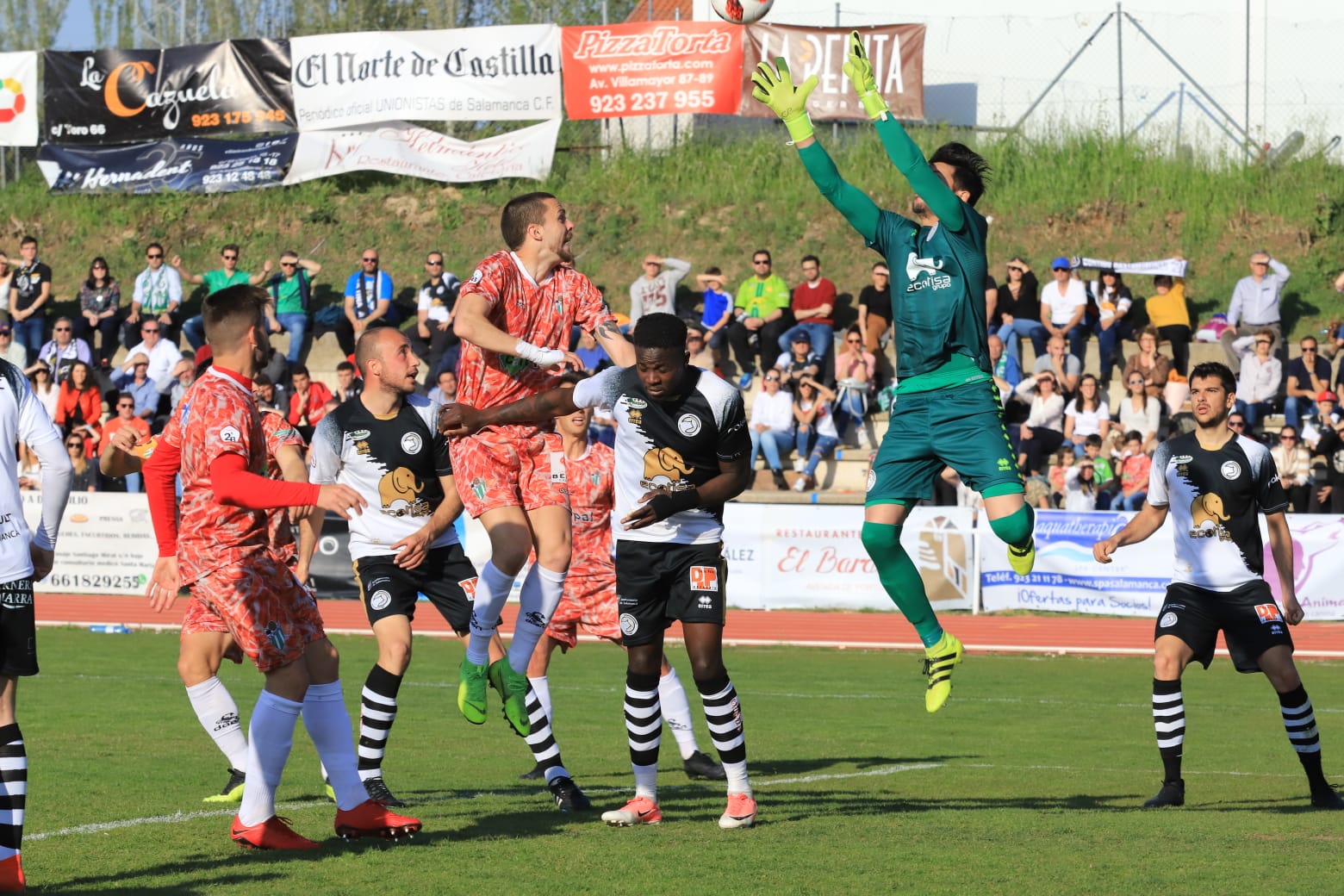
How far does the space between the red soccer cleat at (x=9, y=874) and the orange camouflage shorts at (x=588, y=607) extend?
501 cm

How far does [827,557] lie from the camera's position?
21.6 metres

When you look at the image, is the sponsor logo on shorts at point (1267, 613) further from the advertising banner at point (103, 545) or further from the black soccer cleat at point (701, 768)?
the advertising banner at point (103, 545)

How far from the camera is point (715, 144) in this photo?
34.1 meters

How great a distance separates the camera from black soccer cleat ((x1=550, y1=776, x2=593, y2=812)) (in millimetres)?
8742

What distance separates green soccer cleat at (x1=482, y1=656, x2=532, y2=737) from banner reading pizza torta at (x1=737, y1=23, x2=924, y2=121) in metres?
21.5

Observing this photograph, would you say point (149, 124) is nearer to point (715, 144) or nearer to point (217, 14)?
point (217, 14)

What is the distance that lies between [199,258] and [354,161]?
494 cm

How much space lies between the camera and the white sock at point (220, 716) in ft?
27.1

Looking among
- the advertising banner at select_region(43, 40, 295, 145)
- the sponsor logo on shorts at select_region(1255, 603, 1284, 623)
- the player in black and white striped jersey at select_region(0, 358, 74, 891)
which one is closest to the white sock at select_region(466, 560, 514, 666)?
the player in black and white striped jersey at select_region(0, 358, 74, 891)

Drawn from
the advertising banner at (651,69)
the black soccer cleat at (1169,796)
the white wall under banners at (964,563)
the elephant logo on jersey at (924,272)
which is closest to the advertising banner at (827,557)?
the white wall under banners at (964,563)

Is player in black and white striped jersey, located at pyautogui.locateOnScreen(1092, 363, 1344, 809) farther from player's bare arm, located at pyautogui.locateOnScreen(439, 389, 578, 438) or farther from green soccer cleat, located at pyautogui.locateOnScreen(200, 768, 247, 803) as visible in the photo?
green soccer cleat, located at pyautogui.locateOnScreen(200, 768, 247, 803)

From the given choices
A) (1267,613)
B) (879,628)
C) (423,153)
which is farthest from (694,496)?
(423,153)

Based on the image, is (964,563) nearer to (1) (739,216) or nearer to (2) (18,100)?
(1) (739,216)

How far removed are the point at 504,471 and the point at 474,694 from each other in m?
1.16
